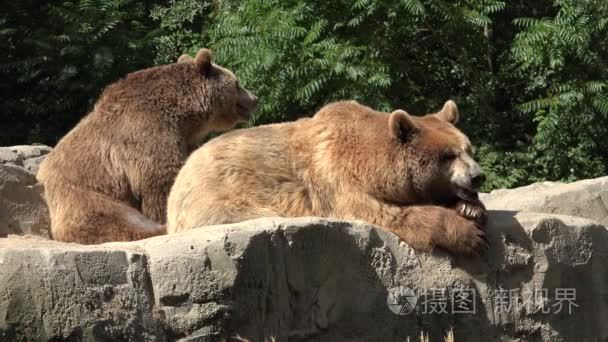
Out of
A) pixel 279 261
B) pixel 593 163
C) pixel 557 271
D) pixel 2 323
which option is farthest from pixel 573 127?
pixel 2 323

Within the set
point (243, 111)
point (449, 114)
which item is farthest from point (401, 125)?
point (243, 111)

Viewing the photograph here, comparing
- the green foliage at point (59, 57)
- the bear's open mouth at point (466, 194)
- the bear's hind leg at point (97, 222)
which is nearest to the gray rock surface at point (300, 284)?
the bear's open mouth at point (466, 194)

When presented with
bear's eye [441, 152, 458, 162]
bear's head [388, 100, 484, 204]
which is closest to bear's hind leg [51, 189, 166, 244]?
bear's head [388, 100, 484, 204]

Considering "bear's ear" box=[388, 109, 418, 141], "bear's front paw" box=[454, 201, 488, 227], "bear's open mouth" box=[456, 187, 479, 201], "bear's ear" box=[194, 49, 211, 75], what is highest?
"bear's ear" box=[194, 49, 211, 75]

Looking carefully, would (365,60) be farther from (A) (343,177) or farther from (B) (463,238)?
(B) (463,238)

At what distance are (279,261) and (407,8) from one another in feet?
21.3

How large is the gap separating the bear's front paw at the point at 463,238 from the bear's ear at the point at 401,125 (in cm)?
72

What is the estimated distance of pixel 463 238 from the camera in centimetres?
694

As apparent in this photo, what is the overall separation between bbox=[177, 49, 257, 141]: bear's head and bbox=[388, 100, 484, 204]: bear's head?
2274mm

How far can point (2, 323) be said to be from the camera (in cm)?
545

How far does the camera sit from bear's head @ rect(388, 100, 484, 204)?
290 inches

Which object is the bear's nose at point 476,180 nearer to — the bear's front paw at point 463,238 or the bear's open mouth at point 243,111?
the bear's front paw at point 463,238

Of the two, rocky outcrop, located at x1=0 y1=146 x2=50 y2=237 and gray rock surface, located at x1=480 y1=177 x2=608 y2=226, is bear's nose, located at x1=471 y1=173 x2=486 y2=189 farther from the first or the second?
rocky outcrop, located at x1=0 y1=146 x2=50 y2=237

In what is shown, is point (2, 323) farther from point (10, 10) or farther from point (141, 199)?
point (10, 10)
